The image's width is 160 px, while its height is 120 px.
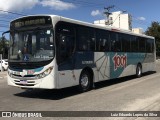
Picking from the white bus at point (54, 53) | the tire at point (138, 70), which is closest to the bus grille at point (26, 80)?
the white bus at point (54, 53)

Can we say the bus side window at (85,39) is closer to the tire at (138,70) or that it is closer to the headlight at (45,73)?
the headlight at (45,73)

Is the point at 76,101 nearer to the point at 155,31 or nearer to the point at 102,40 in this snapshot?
the point at 102,40

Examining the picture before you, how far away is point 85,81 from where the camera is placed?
14.1 metres

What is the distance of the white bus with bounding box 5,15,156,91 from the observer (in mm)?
11789

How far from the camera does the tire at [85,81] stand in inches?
537

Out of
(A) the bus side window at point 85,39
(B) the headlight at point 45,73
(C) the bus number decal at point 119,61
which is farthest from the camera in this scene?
(C) the bus number decal at point 119,61

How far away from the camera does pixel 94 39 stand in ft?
48.5

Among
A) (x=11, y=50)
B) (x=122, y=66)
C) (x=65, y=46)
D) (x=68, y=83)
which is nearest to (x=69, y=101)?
(x=68, y=83)

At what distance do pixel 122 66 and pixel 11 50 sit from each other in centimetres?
744

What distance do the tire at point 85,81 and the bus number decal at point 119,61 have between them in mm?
3022

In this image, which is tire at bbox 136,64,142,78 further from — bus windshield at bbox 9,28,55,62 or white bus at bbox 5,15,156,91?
bus windshield at bbox 9,28,55,62

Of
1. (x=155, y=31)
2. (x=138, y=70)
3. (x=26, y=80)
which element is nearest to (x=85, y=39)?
(x=26, y=80)

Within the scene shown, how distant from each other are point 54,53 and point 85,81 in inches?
113

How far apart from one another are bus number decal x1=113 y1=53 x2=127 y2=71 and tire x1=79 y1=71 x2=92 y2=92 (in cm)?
302
